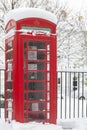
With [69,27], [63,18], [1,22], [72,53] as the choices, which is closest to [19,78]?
[1,22]

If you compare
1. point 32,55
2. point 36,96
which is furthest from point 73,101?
point 32,55

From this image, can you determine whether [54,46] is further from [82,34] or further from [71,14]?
[82,34]

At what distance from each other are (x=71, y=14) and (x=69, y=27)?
134cm

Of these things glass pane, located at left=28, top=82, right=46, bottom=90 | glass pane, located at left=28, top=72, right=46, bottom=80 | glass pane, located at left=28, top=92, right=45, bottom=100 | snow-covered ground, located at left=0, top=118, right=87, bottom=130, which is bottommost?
snow-covered ground, located at left=0, top=118, right=87, bottom=130

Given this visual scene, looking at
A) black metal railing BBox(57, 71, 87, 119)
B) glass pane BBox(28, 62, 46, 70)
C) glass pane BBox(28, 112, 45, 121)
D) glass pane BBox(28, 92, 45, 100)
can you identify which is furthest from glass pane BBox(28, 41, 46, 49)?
black metal railing BBox(57, 71, 87, 119)

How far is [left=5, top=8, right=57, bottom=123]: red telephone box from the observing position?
22.2 feet

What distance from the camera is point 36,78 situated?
6949mm

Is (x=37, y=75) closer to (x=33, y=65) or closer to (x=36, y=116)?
(x=33, y=65)

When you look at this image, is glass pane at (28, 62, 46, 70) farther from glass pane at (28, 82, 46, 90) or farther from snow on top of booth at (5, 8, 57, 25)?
snow on top of booth at (5, 8, 57, 25)

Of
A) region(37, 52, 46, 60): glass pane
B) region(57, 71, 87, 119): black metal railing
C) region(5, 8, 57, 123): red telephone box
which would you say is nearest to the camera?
region(5, 8, 57, 123): red telephone box

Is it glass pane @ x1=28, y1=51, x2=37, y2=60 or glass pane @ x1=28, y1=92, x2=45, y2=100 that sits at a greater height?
glass pane @ x1=28, y1=51, x2=37, y2=60

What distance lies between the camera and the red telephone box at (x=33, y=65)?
6754mm

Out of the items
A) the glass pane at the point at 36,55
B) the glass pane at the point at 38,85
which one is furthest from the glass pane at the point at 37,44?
the glass pane at the point at 38,85

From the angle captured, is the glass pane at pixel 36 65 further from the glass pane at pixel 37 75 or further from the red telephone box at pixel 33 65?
the glass pane at pixel 37 75
